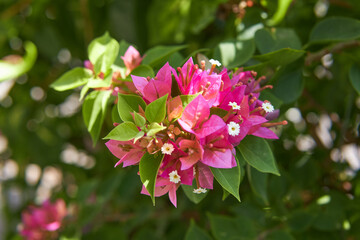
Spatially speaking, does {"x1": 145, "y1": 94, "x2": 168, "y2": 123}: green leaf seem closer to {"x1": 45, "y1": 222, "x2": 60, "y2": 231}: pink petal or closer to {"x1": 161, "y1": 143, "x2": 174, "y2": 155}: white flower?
{"x1": 161, "y1": 143, "x2": 174, "y2": 155}: white flower

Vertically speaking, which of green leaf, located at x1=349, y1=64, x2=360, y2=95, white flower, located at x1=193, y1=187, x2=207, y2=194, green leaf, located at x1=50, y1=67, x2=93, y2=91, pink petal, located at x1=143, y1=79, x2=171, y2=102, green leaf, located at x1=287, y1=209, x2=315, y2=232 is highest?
pink petal, located at x1=143, y1=79, x2=171, y2=102

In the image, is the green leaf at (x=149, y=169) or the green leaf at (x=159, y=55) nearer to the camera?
the green leaf at (x=149, y=169)

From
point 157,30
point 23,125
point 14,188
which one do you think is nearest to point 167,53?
point 157,30

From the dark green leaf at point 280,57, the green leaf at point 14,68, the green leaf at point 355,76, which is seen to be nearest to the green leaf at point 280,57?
the dark green leaf at point 280,57

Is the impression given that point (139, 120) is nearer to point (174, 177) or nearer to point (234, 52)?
point (174, 177)

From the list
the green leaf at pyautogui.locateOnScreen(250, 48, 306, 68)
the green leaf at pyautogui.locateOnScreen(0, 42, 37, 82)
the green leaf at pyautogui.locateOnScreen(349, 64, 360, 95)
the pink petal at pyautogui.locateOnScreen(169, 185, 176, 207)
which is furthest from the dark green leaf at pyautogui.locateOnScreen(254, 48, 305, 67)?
the green leaf at pyautogui.locateOnScreen(0, 42, 37, 82)

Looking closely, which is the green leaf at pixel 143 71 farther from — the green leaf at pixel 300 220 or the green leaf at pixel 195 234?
the green leaf at pixel 300 220
